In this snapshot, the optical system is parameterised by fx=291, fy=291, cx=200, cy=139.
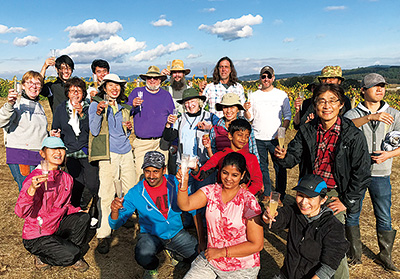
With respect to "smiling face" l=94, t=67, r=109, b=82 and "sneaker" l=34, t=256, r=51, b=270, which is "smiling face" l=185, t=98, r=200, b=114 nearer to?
"smiling face" l=94, t=67, r=109, b=82

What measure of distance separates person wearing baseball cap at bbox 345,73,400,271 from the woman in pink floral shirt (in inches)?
66.3

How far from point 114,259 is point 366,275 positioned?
386 cm

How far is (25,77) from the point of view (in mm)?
4863

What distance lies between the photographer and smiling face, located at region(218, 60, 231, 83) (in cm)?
607

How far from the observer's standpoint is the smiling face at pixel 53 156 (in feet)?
13.5

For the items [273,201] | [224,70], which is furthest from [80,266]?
[224,70]

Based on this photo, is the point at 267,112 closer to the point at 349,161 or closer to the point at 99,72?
the point at 349,161

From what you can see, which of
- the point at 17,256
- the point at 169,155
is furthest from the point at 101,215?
the point at 169,155

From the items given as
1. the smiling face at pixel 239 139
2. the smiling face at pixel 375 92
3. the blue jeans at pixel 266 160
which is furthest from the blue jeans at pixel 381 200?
the blue jeans at pixel 266 160

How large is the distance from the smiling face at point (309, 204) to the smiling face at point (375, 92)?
1.72 m

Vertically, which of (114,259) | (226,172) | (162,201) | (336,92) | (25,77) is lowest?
(114,259)

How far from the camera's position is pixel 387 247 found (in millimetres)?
4258

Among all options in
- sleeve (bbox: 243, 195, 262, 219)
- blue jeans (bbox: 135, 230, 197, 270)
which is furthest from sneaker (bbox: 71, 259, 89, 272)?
sleeve (bbox: 243, 195, 262, 219)

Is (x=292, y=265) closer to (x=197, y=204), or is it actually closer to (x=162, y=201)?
(x=197, y=204)
